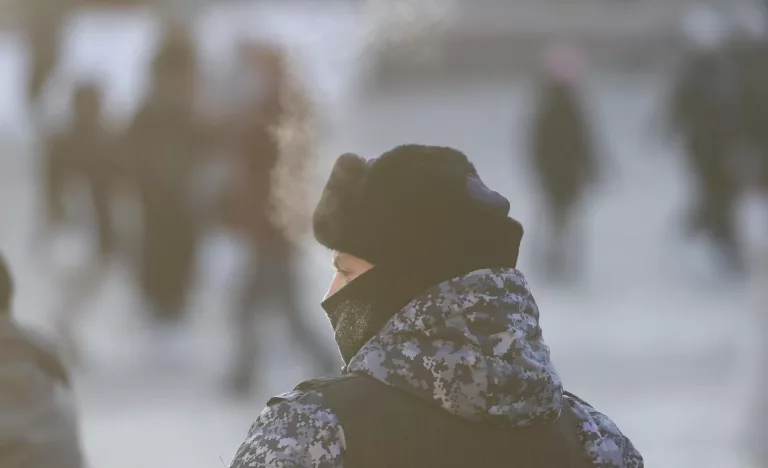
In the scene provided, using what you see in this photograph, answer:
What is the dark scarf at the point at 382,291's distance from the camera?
231 cm

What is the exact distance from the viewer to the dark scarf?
90.9 inches

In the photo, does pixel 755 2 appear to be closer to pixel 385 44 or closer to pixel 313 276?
pixel 385 44

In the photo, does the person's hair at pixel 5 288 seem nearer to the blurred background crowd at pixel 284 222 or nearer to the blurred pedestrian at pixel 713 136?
the blurred background crowd at pixel 284 222

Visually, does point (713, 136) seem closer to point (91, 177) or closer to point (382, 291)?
point (91, 177)

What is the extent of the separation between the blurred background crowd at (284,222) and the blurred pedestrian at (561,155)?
18 millimetres

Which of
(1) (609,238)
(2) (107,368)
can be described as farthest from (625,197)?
(2) (107,368)

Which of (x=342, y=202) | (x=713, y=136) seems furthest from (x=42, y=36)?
(x=342, y=202)

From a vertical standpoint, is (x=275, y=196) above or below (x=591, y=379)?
above

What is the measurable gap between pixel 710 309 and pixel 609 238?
328cm

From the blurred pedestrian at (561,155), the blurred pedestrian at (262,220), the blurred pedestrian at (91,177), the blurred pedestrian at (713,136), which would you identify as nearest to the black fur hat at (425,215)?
the blurred pedestrian at (262,220)

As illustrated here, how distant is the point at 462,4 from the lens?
76.0ft

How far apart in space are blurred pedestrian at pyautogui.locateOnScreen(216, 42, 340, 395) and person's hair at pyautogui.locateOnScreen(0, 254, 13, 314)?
4.96 m

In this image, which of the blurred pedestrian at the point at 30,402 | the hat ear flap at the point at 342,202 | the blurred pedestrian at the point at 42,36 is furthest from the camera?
the blurred pedestrian at the point at 42,36

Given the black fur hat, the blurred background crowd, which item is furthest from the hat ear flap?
the blurred background crowd
